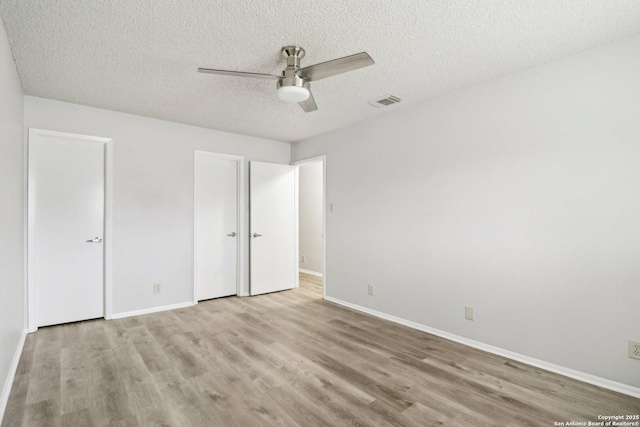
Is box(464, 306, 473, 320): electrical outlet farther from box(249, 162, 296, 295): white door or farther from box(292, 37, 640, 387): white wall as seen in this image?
box(249, 162, 296, 295): white door

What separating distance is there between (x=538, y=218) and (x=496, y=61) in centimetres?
130

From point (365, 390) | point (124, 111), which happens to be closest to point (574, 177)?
point (365, 390)

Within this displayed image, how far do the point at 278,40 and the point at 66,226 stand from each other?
3.13 m

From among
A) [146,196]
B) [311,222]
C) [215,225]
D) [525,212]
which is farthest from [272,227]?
[525,212]

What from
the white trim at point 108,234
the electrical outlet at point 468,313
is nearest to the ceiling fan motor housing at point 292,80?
the electrical outlet at point 468,313

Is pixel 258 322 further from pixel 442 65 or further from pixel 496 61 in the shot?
pixel 496 61

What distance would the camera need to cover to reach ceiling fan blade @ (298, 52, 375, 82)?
6.58 feet

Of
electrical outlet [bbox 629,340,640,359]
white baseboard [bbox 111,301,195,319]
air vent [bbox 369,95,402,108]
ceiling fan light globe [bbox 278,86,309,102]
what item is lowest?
white baseboard [bbox 111,301,195,319]

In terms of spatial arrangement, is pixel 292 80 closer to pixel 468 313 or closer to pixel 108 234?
pixel 468 313

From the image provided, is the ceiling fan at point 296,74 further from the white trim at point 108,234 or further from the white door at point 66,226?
the white door at point 66,226

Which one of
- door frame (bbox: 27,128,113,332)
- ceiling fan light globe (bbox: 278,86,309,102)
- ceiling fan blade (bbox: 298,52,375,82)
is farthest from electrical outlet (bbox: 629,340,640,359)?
door frame (bbox: 27,128,113,332)

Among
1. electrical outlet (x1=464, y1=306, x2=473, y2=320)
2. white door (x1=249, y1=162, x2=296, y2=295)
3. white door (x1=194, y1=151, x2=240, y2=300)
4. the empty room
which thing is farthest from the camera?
white door (x1=249, y1=162, x2=296, y2=295)

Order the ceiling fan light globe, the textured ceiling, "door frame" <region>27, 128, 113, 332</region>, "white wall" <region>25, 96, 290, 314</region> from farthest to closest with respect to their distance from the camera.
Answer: "white wall" <region>25, 96, 290, 314</region>
"door frame" <region>27, 128, 113, 332</region>
the ceiling fan light globe
the textured ceiling

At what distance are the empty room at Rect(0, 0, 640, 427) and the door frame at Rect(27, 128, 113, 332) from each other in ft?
0.08
